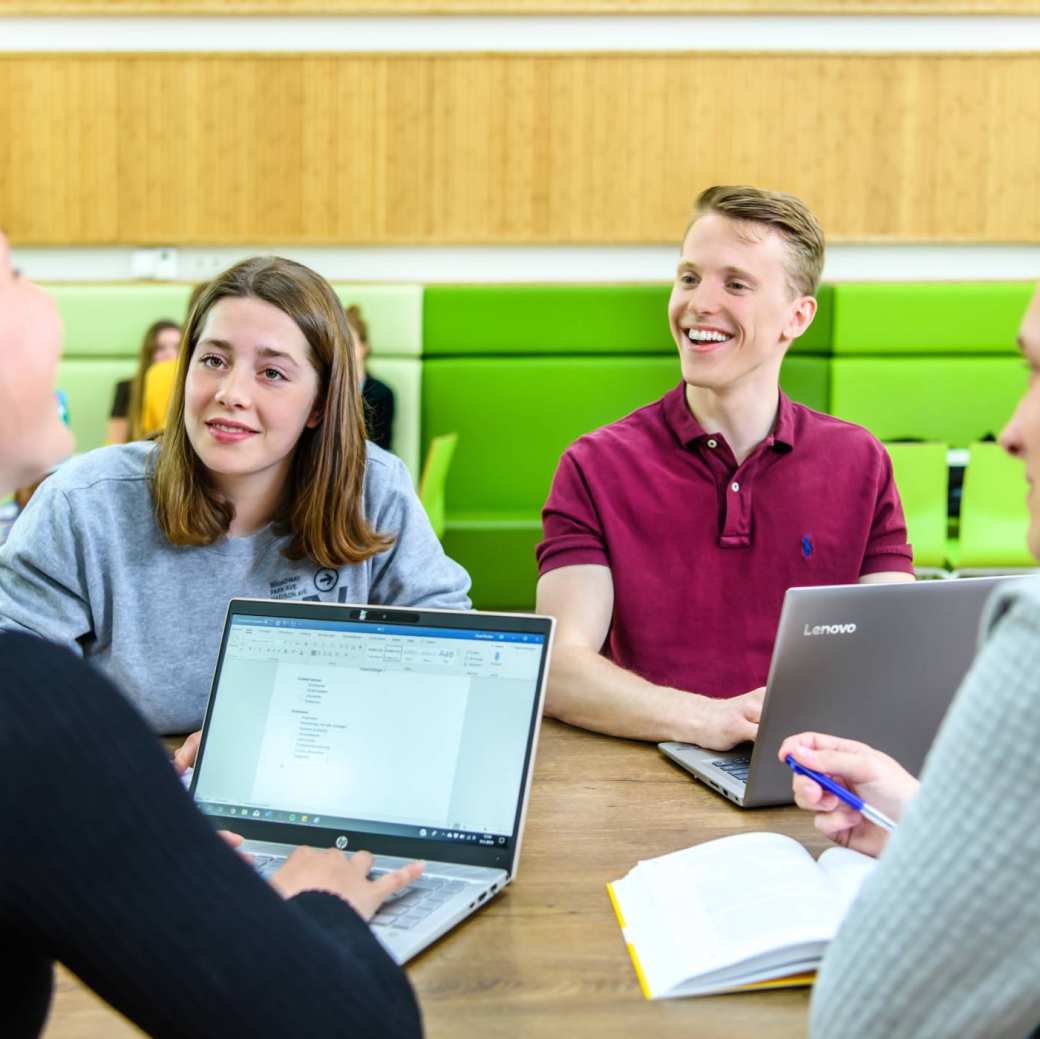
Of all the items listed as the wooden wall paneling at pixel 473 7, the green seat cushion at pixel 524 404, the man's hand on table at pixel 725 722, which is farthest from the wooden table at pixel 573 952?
the wooden wall paneling at pixel 473 7

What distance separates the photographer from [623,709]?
1.57m

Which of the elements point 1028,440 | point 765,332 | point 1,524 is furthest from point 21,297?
point 1,524

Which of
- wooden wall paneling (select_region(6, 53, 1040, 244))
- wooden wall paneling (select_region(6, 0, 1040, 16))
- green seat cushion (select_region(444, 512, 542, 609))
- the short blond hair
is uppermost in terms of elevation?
wooden wall paneling (select_region(6, 0, 1040, 16))

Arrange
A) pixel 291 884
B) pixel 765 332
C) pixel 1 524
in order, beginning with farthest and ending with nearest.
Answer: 1. pixel 1 524
2. pixel 765 332
3. pixel 291 884

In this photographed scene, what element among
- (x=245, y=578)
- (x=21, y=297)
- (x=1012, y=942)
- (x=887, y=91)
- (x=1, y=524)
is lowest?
(x=1, y=524)

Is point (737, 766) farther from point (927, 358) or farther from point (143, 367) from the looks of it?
point (927, 358)

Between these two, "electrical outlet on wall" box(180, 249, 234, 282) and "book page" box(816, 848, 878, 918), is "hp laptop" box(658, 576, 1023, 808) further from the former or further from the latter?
"electrical outlet on wall" box(180, 249, 234, 282)

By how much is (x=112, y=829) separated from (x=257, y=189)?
231 inches

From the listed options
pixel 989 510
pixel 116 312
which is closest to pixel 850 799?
pixel 989 510

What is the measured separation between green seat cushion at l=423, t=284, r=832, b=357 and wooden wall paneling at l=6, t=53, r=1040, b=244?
0.62 meters

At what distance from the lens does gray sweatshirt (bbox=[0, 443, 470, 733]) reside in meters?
1.58

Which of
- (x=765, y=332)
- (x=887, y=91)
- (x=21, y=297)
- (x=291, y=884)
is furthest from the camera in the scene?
(x=887, y=91)

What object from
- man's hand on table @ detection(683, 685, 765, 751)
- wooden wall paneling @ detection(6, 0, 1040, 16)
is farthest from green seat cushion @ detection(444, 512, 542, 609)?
man's hand on table @ detection(683, 685, 765, 751)

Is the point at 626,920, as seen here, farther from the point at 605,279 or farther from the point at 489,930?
the point at 605,279
